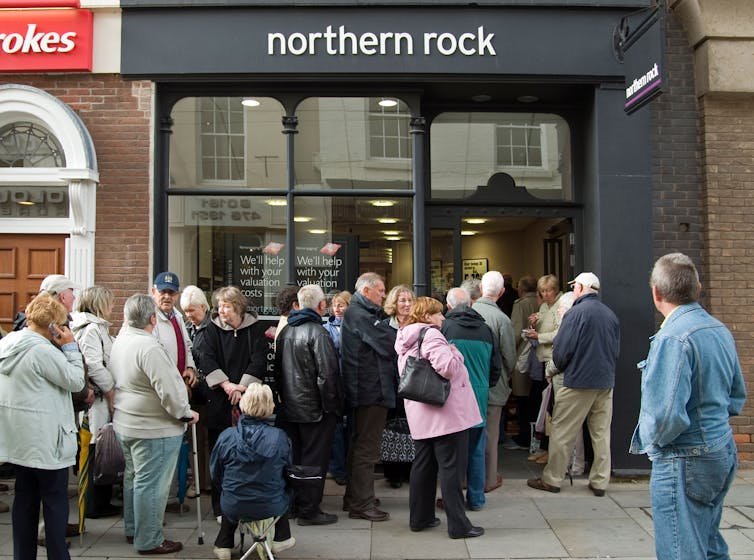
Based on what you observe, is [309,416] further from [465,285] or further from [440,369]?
[465,285]

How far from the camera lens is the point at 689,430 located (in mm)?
3578

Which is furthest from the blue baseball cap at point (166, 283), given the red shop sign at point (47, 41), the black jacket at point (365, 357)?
the red shop sign at point (47, 41)

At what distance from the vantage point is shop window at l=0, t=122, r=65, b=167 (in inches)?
302

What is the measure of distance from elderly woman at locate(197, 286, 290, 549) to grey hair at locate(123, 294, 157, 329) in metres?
0.69

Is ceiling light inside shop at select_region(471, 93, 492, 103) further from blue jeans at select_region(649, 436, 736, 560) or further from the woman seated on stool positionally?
blue jeans at select_region(649, 436, 736, 560)

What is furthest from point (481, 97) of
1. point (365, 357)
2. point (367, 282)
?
point (365, 357)

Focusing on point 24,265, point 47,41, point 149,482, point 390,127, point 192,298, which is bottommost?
point 149,482

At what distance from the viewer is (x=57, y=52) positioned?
7.49 meters

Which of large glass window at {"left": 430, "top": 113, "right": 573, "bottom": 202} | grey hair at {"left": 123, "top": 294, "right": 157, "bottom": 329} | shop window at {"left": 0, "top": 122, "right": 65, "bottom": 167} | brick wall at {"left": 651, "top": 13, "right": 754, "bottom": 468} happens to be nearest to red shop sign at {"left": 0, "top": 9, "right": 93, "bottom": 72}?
shop window at {"left": 0, "top": 122, "right": 65, "bottom": 167}

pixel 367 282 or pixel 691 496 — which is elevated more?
pixel 367 282

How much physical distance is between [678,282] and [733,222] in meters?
4.45

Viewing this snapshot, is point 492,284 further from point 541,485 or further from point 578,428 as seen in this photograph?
point 541,485

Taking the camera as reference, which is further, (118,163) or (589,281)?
(118,163)

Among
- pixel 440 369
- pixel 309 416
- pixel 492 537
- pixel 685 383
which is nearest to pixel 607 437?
pixel 492 537
